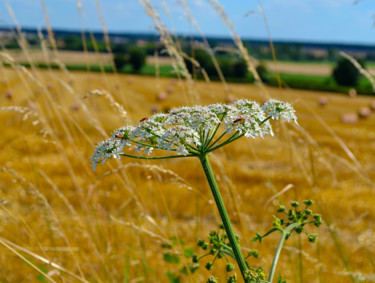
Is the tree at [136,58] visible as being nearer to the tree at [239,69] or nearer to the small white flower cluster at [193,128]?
the tree at [239,69]

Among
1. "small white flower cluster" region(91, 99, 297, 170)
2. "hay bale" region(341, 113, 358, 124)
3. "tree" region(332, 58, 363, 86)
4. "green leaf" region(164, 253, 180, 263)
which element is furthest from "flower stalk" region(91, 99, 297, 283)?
"tree" region(332, 58, 363, 86)

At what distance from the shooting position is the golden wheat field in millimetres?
3336

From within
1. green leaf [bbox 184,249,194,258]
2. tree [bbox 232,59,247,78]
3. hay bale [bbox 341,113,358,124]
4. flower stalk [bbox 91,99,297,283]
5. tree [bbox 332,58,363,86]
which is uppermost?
tree [bbox 332,58,363,86]

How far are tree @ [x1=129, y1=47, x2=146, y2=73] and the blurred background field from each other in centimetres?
3068

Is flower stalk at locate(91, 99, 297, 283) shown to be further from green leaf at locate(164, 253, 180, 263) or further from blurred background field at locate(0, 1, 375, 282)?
green leaf at locate(164, 253, 180, 263)

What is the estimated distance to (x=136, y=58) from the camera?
63.8 meters

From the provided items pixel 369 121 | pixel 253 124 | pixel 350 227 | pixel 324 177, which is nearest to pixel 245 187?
pixel 324 177

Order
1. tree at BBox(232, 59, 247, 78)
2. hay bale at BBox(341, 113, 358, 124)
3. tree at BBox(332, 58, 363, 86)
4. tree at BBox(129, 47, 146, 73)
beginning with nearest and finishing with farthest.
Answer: hay bale at BBox(341, 113, 358, 124) → tree at BBox(232, 59, 247, 78) → tree at BBox(332, 58, 363, 86) → tree at BBox(129, 47, 146, 73)

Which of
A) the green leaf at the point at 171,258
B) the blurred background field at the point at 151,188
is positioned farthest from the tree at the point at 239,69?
the green leaf at the point at 171,258

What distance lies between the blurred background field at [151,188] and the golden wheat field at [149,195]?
0.04m

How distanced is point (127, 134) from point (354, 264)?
707 cm

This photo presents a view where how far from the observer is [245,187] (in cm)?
1464

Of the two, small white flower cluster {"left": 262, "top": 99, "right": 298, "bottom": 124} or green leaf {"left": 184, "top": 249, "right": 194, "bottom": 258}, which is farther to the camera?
green leaf {"left": 184, "top": 249, "right": 194, "bottom": 258}

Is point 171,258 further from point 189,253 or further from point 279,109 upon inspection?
point 279,109
